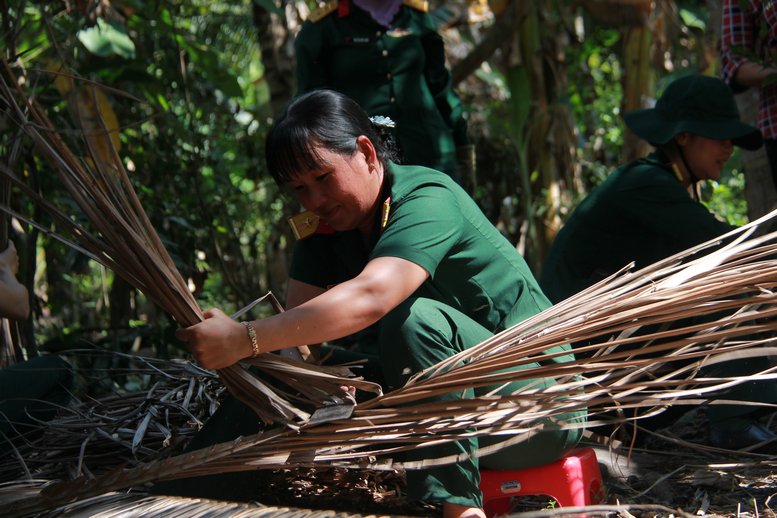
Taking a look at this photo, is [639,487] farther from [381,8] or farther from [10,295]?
[381,8]

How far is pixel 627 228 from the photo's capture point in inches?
105

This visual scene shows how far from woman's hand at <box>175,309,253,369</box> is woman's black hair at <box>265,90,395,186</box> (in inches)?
15.9

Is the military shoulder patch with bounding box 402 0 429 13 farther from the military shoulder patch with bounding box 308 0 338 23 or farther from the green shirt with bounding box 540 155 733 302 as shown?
the green shirt with bounding box 540 155 733 302

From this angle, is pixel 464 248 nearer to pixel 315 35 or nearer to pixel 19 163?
pixel 315 35

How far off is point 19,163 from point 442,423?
83.4 inches

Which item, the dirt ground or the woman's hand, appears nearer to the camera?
the woman's hand

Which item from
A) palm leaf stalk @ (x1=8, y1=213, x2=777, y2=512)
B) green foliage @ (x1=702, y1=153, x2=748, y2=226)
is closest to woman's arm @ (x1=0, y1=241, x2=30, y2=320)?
palm leaf stalk @ (x1=8, y1=213, x2=777, y2=512)

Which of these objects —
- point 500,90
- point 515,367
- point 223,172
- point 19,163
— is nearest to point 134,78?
point 223,172

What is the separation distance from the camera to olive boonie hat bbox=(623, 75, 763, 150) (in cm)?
258

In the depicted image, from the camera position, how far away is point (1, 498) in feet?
6.22

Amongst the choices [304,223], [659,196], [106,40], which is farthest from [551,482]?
[106,40]

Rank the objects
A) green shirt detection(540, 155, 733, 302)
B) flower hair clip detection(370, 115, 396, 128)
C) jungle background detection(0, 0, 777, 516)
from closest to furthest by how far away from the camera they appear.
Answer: flower hair clip detection(370, 115, 396, 128) < green shirt detection(540, 155, 733, 302) < jungle background detection(0, 0, 777, 516)

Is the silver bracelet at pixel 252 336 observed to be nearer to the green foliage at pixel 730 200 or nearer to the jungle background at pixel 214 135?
the jungle background at pixel 214 135

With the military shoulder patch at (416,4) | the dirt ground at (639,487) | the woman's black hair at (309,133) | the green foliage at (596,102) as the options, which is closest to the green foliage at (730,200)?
the green foliage at (596,102)
